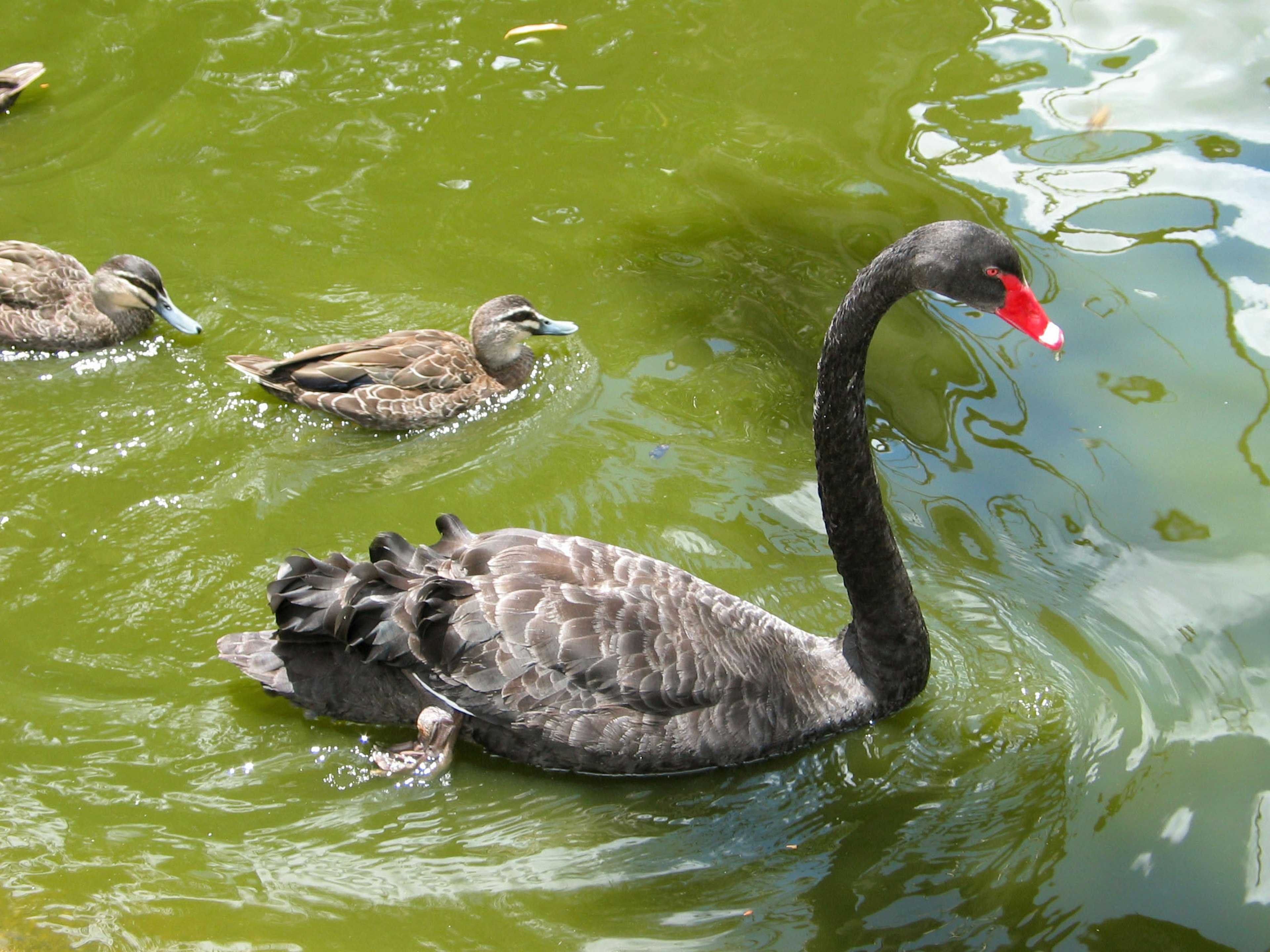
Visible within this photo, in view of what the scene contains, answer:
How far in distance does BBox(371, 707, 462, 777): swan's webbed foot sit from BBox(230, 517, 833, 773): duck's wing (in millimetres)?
60

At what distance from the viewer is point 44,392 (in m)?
5.89

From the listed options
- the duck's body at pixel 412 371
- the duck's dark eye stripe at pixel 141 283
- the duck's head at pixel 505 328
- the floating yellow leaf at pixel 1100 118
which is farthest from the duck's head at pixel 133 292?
the floating yellow leaf at pixel 1100 118

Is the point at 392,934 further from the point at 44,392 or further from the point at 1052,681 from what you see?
the point at 44,392

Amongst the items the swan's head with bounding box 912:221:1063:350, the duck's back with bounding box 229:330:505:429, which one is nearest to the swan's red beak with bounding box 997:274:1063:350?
the swan's head with bounding box 912:221:1063:350

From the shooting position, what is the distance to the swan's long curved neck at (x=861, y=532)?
3.79 meters

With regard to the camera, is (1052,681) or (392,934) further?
(1052,681)

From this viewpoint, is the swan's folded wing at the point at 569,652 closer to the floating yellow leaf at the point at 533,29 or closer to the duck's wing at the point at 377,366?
the duck's wing at the point at 377,366

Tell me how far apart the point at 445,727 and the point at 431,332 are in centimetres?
271

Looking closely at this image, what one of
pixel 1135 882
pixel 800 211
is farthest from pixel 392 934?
pixel 800 211

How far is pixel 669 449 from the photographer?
18.0 feet

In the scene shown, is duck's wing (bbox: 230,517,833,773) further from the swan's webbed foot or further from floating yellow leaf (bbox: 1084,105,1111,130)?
floating yellow leaf (bbox: 1084,105,1111,130)

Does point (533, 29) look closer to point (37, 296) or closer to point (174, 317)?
point (174, 317)

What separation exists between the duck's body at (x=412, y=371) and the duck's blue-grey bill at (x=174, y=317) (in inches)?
13.6

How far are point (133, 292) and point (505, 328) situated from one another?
1.95 meters
